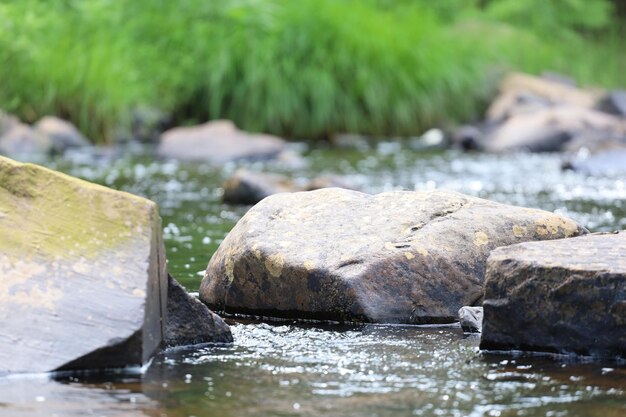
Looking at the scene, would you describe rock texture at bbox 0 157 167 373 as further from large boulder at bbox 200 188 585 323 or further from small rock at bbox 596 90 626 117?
small rock at bbox 596 90 626 117

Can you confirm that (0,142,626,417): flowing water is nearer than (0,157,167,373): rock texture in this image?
Yes

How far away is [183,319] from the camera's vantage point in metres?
3.72

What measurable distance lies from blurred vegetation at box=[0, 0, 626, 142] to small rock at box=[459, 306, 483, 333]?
906 centimetres

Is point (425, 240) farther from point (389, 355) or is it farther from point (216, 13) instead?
point (216, 13)

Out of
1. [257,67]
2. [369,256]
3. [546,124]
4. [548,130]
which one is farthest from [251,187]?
[257,67]

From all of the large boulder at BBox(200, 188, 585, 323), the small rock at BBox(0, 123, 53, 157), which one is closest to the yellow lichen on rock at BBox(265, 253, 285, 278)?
the large boulder at BBox(200, 188, 585, 323)

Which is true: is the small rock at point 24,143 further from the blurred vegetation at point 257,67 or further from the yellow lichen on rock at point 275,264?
the yellow lichen on rock at point 275,264

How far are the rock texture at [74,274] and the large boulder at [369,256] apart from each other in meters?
0.67

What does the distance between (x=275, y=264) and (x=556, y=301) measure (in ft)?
3.56

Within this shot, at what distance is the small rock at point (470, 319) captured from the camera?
13.1ft

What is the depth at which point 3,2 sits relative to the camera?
12.8 m

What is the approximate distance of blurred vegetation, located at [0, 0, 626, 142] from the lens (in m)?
12.8

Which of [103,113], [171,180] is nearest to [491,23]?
[103,113]

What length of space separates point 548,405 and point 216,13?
1209cm
